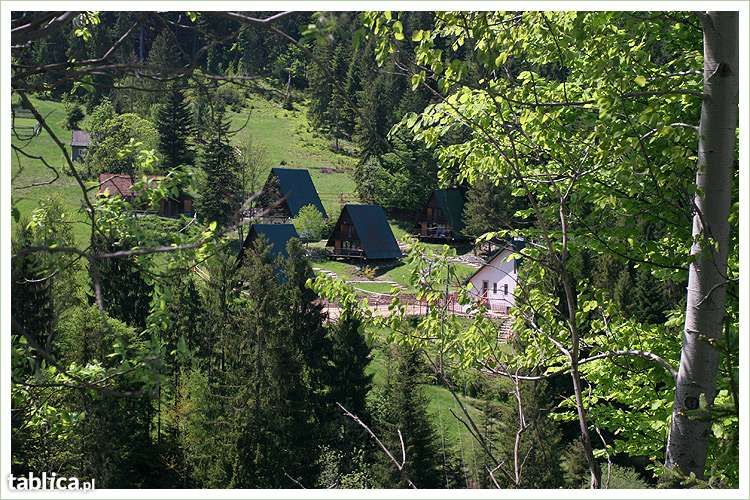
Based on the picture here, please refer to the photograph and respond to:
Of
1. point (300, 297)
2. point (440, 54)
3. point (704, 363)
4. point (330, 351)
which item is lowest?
point (330, 351)

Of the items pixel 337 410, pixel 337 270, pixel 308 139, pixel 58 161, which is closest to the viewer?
pixel 337 410

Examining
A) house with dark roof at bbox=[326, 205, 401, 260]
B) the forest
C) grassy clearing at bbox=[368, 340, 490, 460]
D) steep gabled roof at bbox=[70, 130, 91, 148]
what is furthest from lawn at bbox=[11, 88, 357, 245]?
grassy clearing at bbox=[368, 340, 490, 460]

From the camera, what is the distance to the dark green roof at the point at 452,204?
3725 centimetres

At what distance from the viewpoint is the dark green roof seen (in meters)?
37.2

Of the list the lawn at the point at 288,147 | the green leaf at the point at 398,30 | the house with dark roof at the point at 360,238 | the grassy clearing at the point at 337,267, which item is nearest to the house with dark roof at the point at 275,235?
the grassy clearing at the point at 337,267

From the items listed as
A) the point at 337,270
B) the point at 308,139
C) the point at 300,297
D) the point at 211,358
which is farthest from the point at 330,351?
the point at 308,139

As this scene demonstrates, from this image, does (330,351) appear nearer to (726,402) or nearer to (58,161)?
(726,402)

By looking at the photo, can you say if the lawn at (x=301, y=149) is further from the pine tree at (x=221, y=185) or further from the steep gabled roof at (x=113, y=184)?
the steep gabled roof at (x=113, y=184)

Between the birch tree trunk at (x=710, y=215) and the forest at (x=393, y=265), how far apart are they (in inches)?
0.5

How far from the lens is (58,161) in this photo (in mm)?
36031

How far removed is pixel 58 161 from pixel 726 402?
35.9m

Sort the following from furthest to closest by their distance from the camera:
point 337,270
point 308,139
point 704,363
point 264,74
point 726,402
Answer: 1. point 308,139
2. point 337,270
3. point 726,402
4. point 704,363
5. point 264,74

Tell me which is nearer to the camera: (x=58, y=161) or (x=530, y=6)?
(x=530, y=6)

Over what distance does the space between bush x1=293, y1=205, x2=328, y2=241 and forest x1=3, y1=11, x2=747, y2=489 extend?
0.78ft
